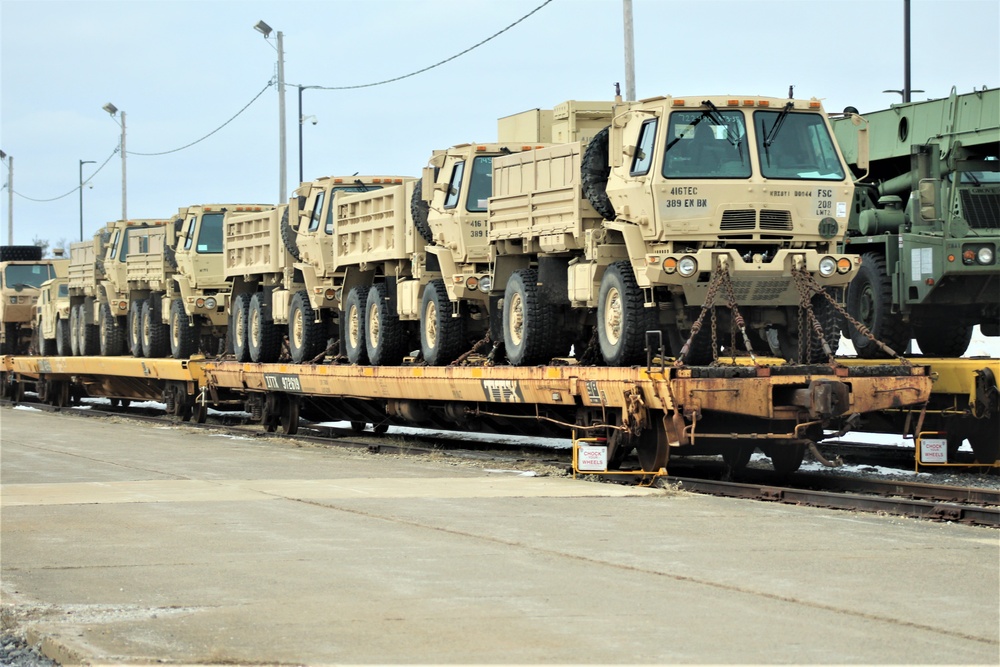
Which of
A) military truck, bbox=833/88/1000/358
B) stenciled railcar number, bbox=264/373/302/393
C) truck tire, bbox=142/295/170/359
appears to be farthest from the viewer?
truck tire, bbox=142/295/170/359

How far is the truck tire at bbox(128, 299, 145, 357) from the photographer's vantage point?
30109 mm

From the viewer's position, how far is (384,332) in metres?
20.0

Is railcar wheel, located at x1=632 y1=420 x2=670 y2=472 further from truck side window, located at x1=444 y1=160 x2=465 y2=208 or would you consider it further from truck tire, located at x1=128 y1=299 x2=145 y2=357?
truck tire, located at x1=128 y1=299 x2=145 y2=357

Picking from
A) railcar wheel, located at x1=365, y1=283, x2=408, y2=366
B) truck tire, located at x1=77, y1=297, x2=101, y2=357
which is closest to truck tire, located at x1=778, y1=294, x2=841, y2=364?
railcar wheel, located at x1=365, y1=283, x2=408, y2=366

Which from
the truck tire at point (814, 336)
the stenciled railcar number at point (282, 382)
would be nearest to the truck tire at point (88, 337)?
the stenciled railcar number at point (282, 382)

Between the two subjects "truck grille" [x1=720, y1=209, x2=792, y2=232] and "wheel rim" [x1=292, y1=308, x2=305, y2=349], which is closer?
"truck grille" [x1=720, y1=209, x2=792, y2=232]

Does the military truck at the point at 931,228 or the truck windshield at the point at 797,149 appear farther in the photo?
Answer: the military truck at the point at 931,228

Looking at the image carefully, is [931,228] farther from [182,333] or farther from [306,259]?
[182,333]

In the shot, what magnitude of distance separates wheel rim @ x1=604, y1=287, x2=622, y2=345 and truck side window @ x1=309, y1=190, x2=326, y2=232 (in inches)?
323

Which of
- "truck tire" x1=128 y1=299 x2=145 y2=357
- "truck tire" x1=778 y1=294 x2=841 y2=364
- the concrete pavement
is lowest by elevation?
the concrete pavement

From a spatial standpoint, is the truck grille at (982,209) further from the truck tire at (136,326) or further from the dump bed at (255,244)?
the truck tire at (136,326)

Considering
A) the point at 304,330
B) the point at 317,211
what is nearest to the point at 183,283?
the point at 304,330

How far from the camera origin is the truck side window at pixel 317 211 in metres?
22.4

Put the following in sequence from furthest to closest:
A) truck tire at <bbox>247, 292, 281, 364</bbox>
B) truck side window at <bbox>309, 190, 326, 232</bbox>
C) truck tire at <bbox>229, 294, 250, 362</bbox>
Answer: truck tire at <bbox>229, 294, 250, 362</bbox> → truck tire at <bbox>247, 292, 281, 364</bbox> → truck side window at <bbox>309, 190, 326, 232</bbox>
